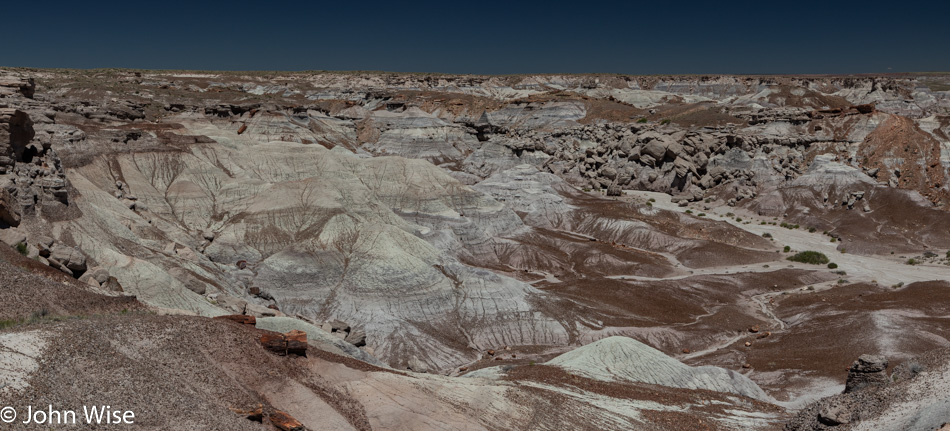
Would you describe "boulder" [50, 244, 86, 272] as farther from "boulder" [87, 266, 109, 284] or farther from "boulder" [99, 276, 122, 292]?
"boulder" [99, 276, 122, 292]

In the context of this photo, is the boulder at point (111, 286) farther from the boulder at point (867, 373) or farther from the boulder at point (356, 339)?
the boulder at point (867, 373)

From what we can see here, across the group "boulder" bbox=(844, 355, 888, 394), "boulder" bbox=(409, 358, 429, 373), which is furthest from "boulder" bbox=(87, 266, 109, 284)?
"boulder" bbox=(844, 355, 888, 394)

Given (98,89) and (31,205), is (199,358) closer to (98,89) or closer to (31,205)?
(31,205)

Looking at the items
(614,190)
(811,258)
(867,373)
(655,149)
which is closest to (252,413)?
(867,373)

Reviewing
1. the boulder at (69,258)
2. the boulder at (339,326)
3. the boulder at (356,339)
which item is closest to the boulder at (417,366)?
the boulder at (356,339)

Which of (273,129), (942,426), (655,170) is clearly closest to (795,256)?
(655,170)

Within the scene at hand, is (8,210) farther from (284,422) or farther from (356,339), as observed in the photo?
(284,422)
